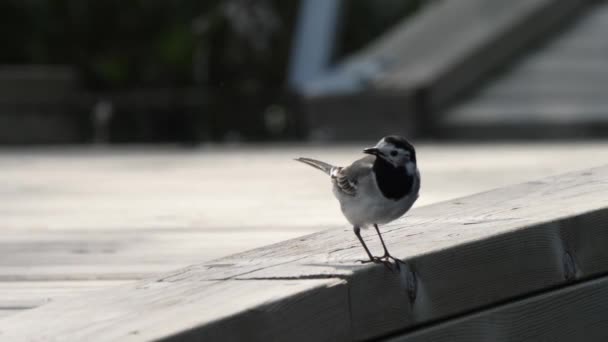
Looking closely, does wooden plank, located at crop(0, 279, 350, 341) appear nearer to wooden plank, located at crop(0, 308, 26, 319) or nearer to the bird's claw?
the bird's claw

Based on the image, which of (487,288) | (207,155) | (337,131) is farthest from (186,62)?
(487,288)

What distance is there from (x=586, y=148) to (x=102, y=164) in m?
4.37

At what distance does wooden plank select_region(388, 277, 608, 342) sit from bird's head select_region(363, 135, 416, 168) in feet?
1.62

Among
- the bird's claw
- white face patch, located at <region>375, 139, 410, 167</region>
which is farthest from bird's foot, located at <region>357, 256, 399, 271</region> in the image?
white face patch, located at <region>375, 139, 410, 167</region>

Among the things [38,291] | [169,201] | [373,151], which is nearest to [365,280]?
[373,151]

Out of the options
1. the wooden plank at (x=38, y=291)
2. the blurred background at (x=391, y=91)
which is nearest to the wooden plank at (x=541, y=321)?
the wooden plank at (x=38, y=291)

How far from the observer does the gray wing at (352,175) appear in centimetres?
382

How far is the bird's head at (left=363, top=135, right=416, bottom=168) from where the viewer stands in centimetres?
374

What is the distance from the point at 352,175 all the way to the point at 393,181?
193mm

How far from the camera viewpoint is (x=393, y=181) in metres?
3.71

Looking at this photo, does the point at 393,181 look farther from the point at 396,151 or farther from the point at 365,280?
the point at 365,280

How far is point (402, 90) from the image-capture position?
1434 cm

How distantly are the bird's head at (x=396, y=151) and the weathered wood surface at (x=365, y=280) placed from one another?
0.84ft

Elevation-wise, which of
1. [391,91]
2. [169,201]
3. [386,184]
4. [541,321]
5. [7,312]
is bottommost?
[541,321]
